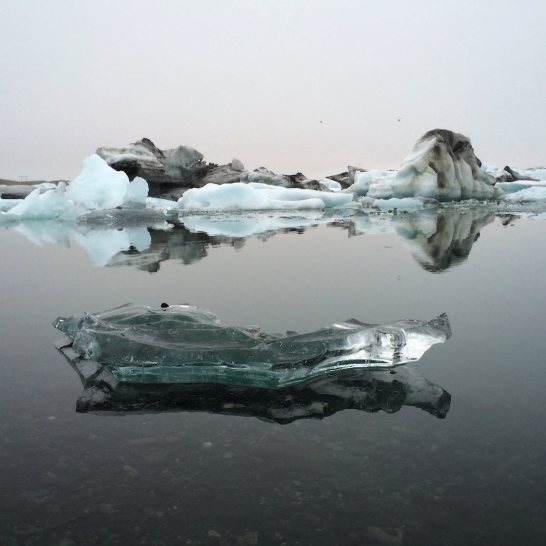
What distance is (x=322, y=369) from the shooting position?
7.32ft

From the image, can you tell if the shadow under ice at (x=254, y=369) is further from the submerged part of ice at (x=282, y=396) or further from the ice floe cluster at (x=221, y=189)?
the ice floe cluster at (x=221, y=189)

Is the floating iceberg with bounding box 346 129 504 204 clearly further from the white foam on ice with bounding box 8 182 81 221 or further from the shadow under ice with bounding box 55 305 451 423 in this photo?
the shadow under ice with bounding box 55 305 451 423

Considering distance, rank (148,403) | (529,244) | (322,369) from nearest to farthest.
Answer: (148,403) → (322,369) → (529,244)

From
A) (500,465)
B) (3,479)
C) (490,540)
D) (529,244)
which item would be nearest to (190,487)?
(3,479)

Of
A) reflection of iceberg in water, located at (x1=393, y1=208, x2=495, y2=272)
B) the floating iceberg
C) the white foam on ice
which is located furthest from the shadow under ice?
the floating iceberg

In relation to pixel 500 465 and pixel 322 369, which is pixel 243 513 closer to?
pixel 500 465

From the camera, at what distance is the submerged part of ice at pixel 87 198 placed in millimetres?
15383

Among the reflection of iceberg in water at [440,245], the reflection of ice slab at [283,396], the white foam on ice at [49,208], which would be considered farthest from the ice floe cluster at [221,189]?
the reflection of ice slab at [283,396]

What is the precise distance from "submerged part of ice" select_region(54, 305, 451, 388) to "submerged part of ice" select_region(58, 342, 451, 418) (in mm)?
45

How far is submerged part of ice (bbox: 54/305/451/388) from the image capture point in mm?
2189

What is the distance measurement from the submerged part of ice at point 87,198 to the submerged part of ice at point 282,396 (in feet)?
47.0

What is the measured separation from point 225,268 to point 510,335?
10.2 ft

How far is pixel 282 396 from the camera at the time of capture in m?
2.06

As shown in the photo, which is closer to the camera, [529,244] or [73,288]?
[73,288]
